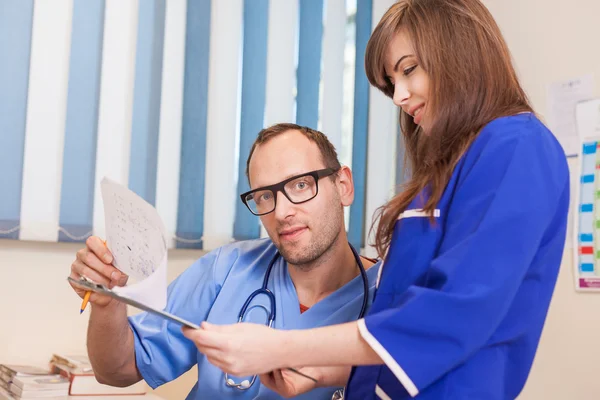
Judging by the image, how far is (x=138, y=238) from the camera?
0.98m

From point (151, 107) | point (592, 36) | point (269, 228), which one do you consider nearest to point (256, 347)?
point (269, 228)

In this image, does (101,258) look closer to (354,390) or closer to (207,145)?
(354,390)

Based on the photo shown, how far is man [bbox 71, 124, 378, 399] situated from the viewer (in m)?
1.32

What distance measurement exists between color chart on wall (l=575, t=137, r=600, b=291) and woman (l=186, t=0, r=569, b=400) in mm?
965

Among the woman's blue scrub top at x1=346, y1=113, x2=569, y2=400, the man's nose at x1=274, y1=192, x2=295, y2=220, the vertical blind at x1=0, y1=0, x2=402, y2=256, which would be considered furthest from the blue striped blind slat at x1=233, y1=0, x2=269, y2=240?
the woman's blue scrub top at x1=346, y1=113, x2=569, y2=400

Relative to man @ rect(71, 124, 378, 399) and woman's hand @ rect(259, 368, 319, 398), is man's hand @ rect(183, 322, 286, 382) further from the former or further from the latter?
man @ rect(71, 124, 378, 399)

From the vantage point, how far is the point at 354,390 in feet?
3.36

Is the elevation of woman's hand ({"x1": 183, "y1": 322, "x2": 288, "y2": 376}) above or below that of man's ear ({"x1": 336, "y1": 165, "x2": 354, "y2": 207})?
below

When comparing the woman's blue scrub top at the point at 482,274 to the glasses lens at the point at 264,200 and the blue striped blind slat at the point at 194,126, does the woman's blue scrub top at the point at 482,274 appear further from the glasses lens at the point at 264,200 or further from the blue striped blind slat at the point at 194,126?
the blue striped blind slat at the point at 194,126

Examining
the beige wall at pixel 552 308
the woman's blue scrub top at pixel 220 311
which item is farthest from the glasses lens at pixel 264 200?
the beige wall at pixel 552 308

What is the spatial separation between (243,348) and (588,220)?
1331mm

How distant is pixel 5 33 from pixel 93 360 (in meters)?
1.06

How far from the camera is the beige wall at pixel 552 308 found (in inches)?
69.7

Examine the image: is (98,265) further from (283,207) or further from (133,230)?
(283,207)
